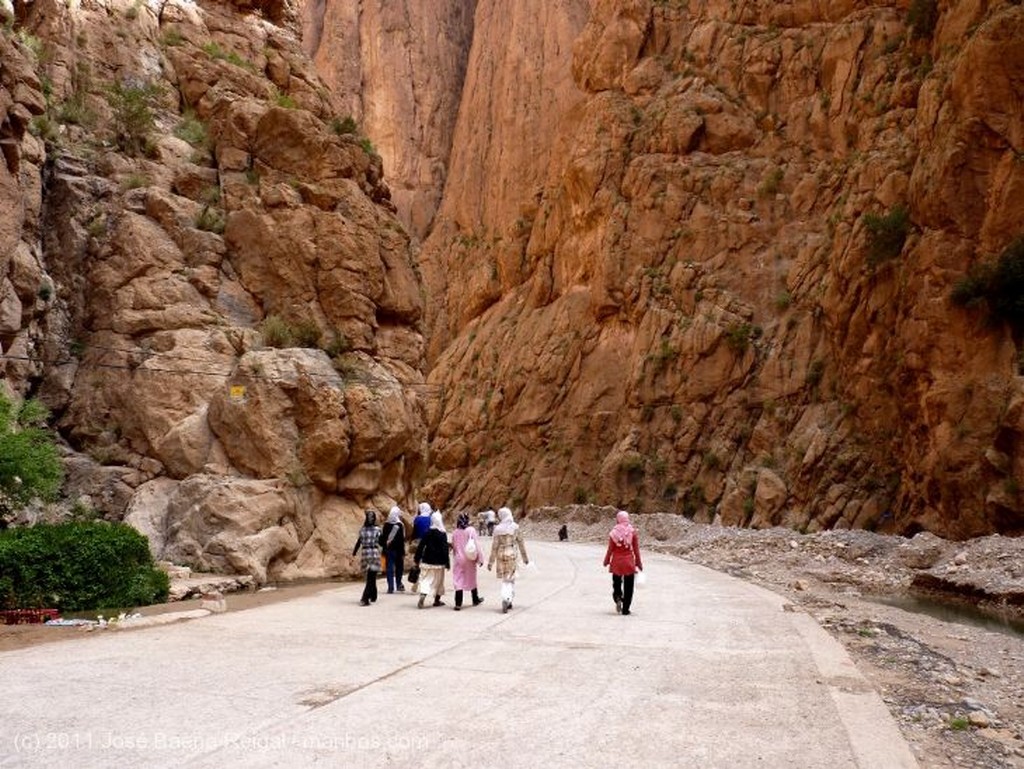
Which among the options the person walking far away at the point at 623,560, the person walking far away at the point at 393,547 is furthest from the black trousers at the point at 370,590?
the person walking far away at the point at 623,560

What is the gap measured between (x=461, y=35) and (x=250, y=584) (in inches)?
3084

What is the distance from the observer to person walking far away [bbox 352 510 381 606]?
42.9ft

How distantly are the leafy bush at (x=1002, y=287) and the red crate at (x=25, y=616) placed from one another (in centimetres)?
2827

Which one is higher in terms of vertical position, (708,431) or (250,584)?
(708,431)

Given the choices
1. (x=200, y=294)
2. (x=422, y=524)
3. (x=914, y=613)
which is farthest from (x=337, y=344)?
(x=914, y=613)

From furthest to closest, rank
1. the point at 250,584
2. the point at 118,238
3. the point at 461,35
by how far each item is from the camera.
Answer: the point at 461,35 → the point at 118,238 → the point at 250,584

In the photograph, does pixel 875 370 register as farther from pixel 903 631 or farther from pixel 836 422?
pixel 903 631

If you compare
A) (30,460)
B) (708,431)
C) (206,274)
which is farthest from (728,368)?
(30,460)

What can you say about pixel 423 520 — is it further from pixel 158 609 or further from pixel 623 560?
pixel 158 609

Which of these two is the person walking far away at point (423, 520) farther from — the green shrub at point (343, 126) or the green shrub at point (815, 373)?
the green shrub at point (815, 373)

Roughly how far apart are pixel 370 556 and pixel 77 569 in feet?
14.9

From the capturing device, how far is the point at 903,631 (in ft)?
41.6

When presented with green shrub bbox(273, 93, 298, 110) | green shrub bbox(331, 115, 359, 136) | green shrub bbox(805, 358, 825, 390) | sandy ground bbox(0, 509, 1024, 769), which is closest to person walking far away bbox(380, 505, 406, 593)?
sandy ground bbox(0, 509, 1024, 769)

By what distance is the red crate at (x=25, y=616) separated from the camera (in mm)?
10070
